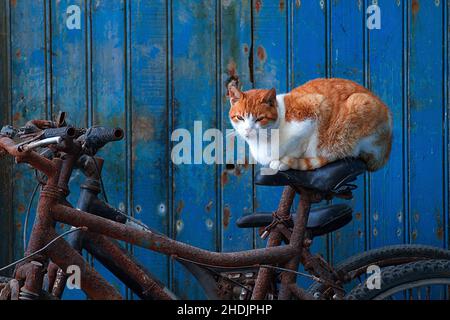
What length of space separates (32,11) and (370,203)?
4.88 feet


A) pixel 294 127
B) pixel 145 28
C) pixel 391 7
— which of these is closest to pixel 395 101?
pixel 391 7

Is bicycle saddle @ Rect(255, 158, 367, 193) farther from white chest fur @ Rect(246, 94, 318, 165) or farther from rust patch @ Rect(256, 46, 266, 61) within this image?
rust patch @ Rect(256, 46, 266, 61)

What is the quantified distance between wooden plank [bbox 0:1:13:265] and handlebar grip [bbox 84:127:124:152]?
3.29 ft

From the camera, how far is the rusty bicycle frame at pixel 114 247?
1.76 m

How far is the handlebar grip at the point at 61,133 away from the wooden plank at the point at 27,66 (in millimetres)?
948

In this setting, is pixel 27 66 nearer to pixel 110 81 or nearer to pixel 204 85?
pixel 110 81

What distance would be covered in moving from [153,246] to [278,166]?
17.2 inches

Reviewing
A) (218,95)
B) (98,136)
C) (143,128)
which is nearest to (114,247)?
(98,136)

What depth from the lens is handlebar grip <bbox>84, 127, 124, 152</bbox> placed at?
1784 mm

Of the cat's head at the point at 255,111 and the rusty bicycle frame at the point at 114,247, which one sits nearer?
the rusty bicycle frame at the point at 114,247

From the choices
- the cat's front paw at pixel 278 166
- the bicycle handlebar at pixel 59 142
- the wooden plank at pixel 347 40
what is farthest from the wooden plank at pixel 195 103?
the bicycle handlebar at pixel 59 142

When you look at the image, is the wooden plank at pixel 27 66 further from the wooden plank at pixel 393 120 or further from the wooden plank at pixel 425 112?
the wooden plank at pixel 425 112

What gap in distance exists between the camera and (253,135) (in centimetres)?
214

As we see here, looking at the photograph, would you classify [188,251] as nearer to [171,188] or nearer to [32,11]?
[171,188]
